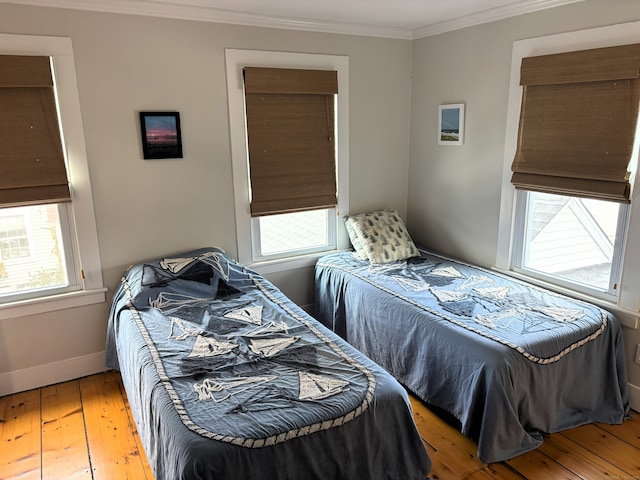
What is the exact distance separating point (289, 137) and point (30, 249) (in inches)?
71.9

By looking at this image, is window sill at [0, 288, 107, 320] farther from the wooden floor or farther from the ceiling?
the ceiling

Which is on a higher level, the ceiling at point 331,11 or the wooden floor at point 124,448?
the ceiling at point 331,11

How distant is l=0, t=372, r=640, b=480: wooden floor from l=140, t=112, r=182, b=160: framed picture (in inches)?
62.0

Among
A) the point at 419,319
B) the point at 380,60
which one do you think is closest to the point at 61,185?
the point at 419,319

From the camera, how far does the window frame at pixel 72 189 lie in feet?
8.98

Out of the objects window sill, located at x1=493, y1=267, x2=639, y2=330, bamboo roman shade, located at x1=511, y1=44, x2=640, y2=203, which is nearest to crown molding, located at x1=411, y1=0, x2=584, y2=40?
bamboo roman shade, located at x1=511, y1=44, x2=640, y2=203

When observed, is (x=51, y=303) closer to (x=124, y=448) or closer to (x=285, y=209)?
(x=124, y=448)

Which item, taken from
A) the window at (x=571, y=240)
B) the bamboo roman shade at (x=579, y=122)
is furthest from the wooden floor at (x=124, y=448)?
the bamboo roman shade at (x=579, y=122)

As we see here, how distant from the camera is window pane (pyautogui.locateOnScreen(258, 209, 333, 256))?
3.71 metres

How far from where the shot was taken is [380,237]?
375cm

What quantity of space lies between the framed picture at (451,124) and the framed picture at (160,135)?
1.96 meters

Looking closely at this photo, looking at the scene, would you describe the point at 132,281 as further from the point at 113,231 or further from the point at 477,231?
the point at 477,231

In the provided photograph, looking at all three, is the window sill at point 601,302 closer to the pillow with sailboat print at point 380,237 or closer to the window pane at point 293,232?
the pillow with sailboat print at point 380,237

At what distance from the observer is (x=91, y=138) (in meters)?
2.96
